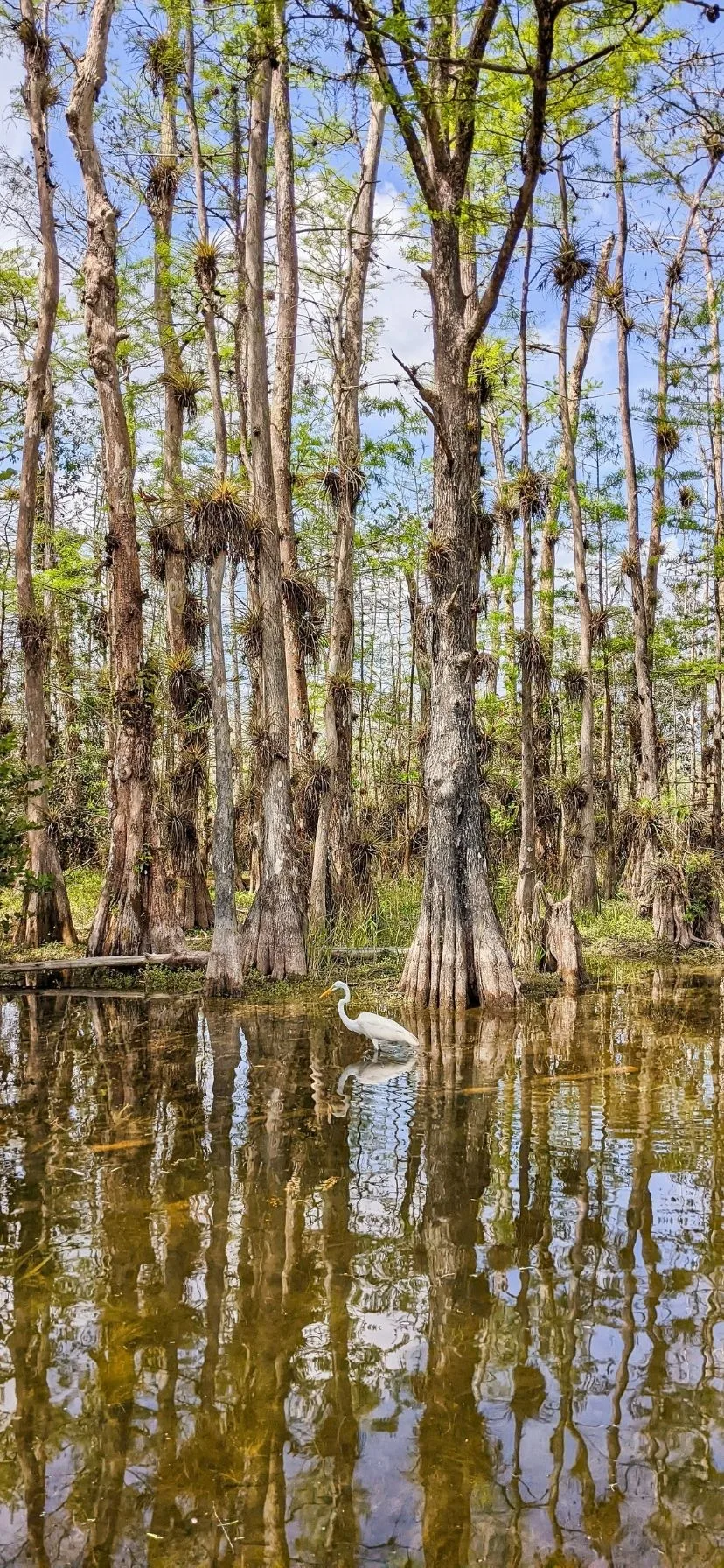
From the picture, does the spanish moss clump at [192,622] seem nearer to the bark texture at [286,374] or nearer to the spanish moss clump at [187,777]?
the bark texture at [286,374]

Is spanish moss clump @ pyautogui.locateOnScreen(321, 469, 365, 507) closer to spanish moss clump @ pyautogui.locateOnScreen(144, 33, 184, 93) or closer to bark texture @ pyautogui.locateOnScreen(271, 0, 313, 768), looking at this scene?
bark texture @ pyautogui.locateOnScreen(271, 0, 313, 768)

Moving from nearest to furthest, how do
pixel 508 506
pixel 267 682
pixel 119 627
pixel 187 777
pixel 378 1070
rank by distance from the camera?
pixel 378 1070
pixel 267 682
pixel 119 627
pixel 187 777
pixel 508 506

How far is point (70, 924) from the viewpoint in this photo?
A: 16328 mm

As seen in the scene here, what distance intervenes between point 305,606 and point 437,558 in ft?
11.1

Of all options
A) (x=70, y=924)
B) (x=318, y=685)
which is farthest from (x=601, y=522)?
(x=70, y=924)

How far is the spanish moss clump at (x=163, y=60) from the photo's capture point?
51.9ft

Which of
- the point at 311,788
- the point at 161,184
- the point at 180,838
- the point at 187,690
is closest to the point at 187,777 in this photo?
the point at 180,838

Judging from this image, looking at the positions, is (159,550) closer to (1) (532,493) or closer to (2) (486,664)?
(2) (486,664)

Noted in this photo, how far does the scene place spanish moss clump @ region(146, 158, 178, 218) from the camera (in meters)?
17.8

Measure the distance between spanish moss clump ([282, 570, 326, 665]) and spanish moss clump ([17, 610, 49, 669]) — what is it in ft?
13.0

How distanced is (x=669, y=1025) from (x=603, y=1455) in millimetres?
7163

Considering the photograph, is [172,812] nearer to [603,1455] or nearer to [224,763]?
[224,763]

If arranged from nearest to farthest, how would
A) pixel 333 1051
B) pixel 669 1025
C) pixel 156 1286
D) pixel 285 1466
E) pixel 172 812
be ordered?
pixel 285 1466, pixel 156 1286, pixel 333 1051, pixel 669 1025, pixel 172 812

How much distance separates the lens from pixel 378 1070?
825 centimetres
